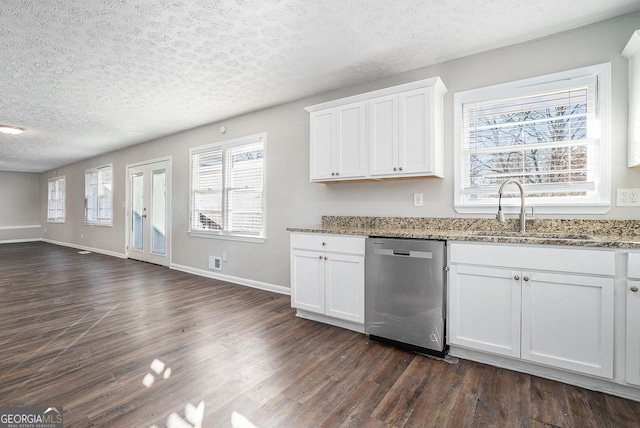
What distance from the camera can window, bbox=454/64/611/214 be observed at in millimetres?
2275

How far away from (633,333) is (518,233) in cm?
86

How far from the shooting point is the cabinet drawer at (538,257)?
1810mm

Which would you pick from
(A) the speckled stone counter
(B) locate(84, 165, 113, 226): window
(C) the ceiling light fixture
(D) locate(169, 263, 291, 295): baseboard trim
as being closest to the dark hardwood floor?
(D) locate(169, 263, 291, 295): baseboard trim

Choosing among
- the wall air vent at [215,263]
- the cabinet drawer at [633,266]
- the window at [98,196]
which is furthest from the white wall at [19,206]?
the cabinet drawer at [633,266]

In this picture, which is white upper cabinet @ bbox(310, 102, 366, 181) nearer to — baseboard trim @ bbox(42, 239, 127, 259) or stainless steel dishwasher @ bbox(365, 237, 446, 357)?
stainless steel dishwasher @ bbox(365, 237, 446, 357)

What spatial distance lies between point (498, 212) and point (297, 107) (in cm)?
263

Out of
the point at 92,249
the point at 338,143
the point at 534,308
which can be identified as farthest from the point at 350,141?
the point at 92,249

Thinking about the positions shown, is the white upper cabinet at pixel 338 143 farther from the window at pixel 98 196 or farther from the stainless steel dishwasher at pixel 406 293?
the window at pixel 98 196

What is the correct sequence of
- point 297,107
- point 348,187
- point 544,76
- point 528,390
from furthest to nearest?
point 297,107, point 348,187, point 544,76, point 528,390

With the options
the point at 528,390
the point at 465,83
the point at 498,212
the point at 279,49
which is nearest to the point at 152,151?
the point at 279,49

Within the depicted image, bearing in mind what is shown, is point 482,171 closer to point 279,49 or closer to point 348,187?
point 348,187

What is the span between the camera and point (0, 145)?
20.4 ft

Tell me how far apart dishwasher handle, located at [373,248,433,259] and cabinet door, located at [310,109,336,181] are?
1031mm

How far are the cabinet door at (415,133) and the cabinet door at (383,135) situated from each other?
56 mm
